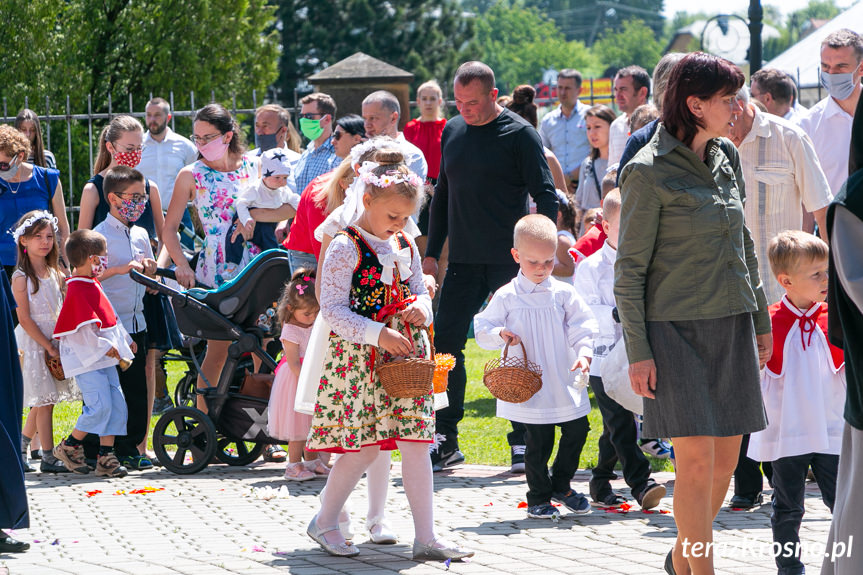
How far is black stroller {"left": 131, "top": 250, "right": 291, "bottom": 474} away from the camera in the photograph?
7.59 m

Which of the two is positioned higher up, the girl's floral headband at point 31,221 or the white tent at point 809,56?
the white tent at point 809,56

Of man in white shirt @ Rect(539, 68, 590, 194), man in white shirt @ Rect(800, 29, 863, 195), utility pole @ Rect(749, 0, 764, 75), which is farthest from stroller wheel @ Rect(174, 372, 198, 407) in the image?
utility pole @ Rect(749, 0, 764, 75)

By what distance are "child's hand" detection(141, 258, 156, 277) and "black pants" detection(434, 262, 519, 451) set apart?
194 cm

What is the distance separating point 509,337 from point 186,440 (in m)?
2.62

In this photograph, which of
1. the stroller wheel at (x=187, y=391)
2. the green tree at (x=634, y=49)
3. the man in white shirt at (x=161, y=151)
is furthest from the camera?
the green tree at (x=634, y=49)

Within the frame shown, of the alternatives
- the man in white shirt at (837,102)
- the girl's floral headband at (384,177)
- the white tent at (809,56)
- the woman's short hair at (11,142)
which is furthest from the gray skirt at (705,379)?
the white tent at (809,56)

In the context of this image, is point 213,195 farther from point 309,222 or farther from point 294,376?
point 294,376

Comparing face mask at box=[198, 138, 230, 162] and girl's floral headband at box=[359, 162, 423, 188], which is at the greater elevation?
face mask at box=[198, 138, 230, 162]

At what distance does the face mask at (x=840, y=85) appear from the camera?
782cm

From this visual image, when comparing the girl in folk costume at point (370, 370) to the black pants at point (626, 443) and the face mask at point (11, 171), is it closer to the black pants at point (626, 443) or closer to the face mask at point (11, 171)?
the black pants at point (626, 443)

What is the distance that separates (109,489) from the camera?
725 centimetres

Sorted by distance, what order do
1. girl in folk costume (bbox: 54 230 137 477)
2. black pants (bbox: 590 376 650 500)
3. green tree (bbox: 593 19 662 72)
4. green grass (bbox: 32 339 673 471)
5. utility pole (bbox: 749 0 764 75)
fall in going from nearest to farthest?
1. black pants (bbox: 590 376 650 500)
2. girl in folk costume (bbox: 54 230 137 477)
3. green grass (bbox: 32 339 673 471)
4. utility pole (bbox: 749 0 764 75)
5. green tree (bbox: 593 19 662 72)

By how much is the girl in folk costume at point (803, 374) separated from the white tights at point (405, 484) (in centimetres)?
148

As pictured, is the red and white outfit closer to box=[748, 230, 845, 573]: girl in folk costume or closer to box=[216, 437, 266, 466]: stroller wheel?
box=[748, 230, 845, 573]: girl in folk costume
